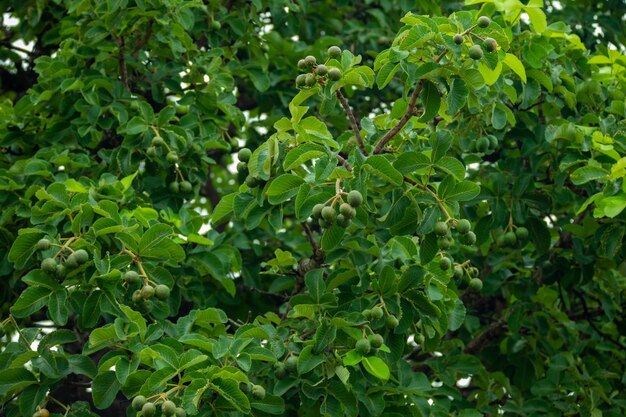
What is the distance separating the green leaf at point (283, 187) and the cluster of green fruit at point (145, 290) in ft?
1.75

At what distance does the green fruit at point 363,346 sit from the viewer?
344 cm

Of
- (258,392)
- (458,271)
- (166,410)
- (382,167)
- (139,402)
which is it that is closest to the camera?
(166,410)

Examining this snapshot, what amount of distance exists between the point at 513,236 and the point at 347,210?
150cm

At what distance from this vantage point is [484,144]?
4484 mm

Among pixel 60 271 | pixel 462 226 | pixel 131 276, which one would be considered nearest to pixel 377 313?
pixel 462 226

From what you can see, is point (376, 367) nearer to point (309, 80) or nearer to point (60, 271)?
point (309, 80)

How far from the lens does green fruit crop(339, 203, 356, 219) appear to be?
3.16 metres

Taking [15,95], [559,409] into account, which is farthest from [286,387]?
[15,95]

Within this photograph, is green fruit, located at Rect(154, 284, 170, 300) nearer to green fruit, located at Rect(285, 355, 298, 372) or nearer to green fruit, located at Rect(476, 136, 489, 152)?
green fruit, located at Rect(285, 355, 298, 372)

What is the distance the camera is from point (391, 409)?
4.05 meters

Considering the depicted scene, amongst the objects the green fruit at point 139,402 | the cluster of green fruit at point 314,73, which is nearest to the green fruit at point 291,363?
the green fruit at point 139,402

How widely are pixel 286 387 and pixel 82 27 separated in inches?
85.4

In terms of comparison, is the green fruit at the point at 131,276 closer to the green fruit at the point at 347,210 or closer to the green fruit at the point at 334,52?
the green fruit at the point at 347,210

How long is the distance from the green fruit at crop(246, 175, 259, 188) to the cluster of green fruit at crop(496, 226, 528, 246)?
134cm
